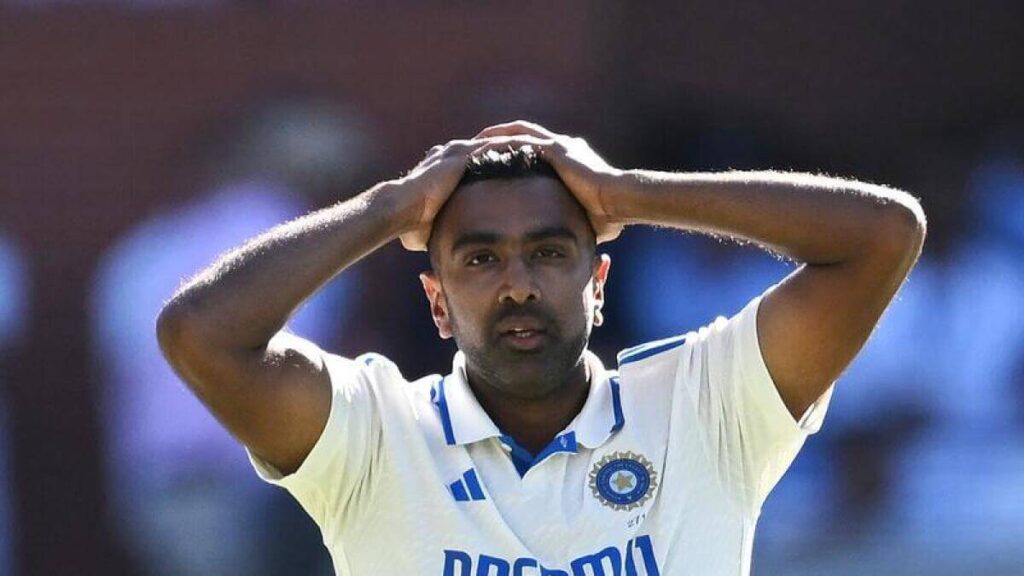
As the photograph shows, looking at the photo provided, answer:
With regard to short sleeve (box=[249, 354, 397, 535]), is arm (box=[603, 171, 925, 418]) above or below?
above

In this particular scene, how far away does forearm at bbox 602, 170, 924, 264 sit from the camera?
2211 millimetres

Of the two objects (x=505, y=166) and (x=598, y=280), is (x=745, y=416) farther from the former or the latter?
(x=505, y=166)

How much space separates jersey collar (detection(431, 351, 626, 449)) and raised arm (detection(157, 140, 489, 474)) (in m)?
0.19

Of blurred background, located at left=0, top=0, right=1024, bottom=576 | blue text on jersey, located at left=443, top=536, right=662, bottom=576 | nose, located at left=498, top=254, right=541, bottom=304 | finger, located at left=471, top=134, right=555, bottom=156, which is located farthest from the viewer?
blurred background, located at left=0, top=0, right=1024, bottom=576

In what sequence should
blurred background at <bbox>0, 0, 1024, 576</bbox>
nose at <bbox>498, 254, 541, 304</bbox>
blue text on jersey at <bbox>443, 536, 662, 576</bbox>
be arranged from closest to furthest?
blue text on jersey at <bbox>443, 536, 662, 576</bbox>
nose at <bbox>498, 254, 541, 304</bbox>
blurred background at <bbox>0, 0, 1024, 576</bbox>

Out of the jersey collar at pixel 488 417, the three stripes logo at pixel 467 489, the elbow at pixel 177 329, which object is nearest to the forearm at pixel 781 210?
the jersey collar at pixel 488 417

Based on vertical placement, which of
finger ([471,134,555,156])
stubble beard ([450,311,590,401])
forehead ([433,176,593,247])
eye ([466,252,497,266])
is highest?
finger ([471,134,555,156])

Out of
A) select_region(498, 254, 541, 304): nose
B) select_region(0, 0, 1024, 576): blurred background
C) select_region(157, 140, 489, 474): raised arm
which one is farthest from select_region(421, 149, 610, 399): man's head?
select_region(0, 0, 1024, 576): blurred background

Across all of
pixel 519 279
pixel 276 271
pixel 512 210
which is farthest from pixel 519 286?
pixel 276 271

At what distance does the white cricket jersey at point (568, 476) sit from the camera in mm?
2145

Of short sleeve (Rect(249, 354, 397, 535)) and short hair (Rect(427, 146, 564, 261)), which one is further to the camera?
short hair (Rect(427, 146, 564, 261))

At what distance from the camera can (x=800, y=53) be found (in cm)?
408

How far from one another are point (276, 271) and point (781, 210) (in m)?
0.67

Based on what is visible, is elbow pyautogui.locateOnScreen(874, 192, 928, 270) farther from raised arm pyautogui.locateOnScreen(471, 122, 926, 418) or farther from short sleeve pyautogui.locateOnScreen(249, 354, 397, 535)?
short sleeve pyautogui.locateOnScreen(249, 354, 397, 535)
